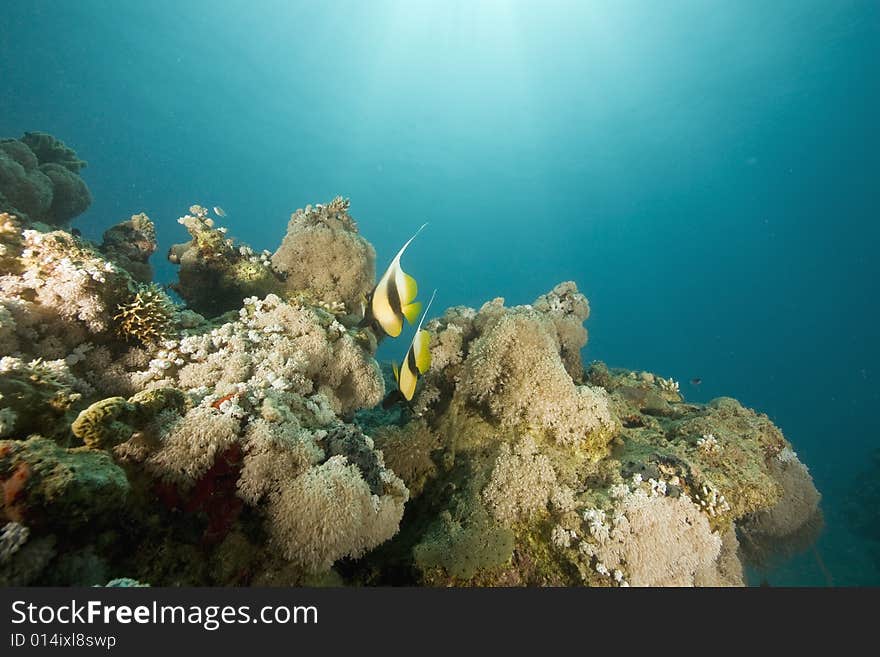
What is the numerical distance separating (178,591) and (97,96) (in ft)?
361

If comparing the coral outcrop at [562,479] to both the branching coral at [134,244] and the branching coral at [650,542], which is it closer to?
the branching coral at [650,542]

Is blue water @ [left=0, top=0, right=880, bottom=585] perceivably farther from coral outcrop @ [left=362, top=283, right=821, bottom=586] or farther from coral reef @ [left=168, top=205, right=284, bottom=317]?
coral reef @ [left=168, top=205, right=284, bottom=317]

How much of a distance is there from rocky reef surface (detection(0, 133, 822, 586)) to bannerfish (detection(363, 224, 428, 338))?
0.96 m

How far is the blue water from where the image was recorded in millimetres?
58531

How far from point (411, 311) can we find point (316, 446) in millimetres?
1197

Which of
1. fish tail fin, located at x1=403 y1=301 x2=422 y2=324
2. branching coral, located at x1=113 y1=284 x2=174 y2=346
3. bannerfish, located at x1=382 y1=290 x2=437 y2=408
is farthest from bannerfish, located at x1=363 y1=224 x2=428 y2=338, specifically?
branching coral, located at x1=113 y1=284 x2=174 y2=346

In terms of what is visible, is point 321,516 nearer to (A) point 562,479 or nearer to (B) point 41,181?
(A) point 562,479

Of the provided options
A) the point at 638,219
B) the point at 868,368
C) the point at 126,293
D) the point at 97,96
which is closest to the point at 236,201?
the point at 97,96

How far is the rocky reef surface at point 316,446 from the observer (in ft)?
7.13

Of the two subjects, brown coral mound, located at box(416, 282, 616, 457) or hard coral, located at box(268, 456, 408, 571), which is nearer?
hard coral, located at box(268, 456, 408, 571)

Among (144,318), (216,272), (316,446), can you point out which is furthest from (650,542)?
(216,272)

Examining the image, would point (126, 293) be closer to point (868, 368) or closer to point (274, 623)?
point (274, 623)

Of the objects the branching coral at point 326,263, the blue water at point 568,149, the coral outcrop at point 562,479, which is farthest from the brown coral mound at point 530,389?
the blue water at point 568,149

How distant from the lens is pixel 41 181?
25.2ft
